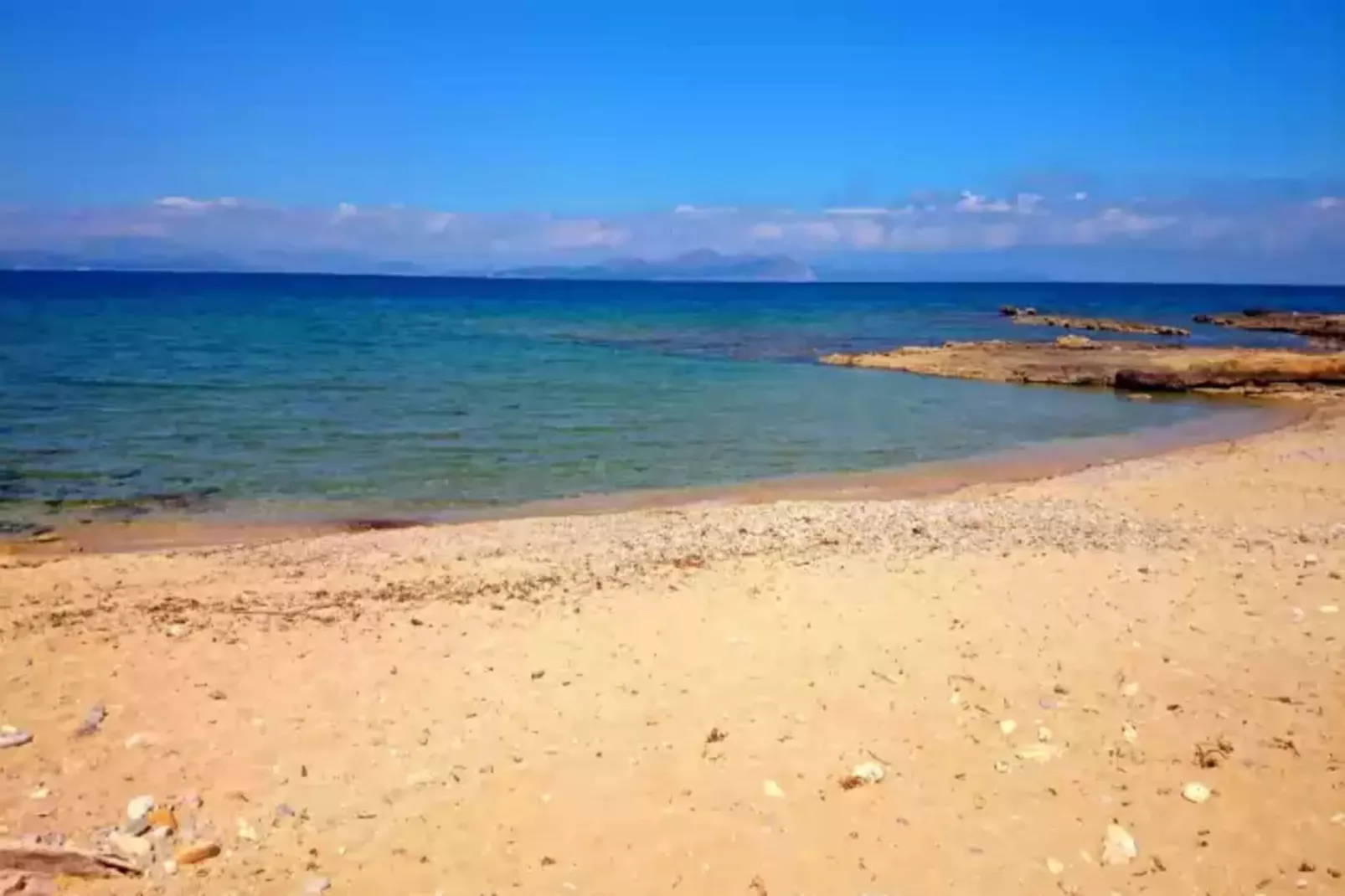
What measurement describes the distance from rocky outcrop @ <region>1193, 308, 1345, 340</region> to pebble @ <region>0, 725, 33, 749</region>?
67957 mm

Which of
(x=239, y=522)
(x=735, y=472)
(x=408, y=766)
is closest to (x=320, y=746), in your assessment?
(x=408, y=766)

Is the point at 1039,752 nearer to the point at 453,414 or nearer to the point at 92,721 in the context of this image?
the point at 92,721

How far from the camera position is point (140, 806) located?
611 cm

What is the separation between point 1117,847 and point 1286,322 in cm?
7875

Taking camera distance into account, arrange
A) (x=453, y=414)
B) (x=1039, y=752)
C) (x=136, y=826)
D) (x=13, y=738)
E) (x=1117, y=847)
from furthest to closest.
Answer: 1. (x=453, y=414)
2. (x=13, y=738)
3. (x=1039, y=752)
4. (x=136, y=826)
5. (x=1117, y=847)

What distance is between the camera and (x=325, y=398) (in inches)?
1212

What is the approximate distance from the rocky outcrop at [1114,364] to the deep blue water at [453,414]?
2770mm

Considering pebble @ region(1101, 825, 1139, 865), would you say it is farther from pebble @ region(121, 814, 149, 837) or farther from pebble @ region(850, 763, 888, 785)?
pebble @ region(121, 814, 149, 837)

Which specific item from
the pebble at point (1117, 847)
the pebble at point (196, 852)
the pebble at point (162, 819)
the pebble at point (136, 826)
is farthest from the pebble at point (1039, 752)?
the pebble at point (136, 826)

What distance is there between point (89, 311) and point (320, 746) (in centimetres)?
7599

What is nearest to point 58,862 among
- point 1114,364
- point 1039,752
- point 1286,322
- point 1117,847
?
point 1117,847

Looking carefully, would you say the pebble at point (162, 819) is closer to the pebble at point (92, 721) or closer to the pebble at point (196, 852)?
the pebble at point (196, 852)

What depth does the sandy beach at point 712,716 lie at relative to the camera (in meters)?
5.55

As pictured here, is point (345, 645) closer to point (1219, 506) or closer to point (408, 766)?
point (408, 766)
